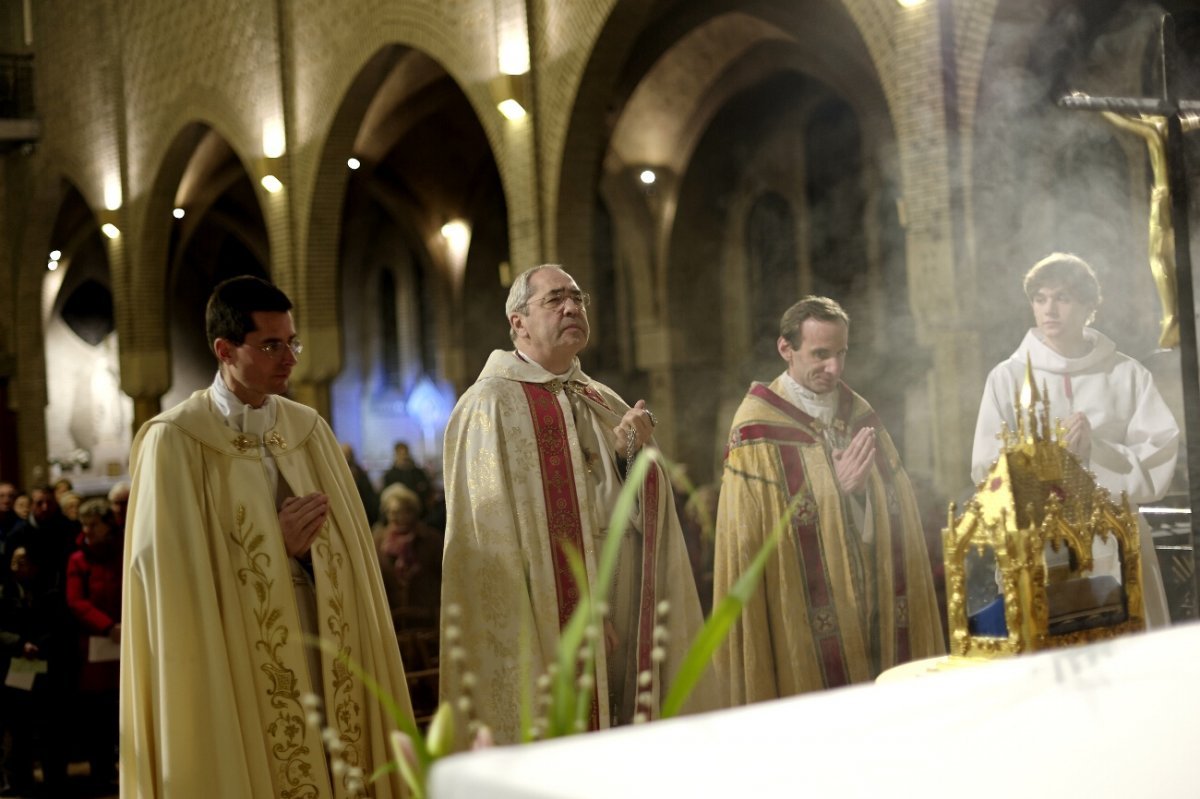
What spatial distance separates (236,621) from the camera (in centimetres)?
341

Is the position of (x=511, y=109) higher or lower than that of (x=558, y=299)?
higher

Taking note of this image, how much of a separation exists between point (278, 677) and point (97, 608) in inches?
148

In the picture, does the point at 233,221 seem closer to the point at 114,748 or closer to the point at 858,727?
the point at 114,748

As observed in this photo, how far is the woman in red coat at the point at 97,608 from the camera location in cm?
684

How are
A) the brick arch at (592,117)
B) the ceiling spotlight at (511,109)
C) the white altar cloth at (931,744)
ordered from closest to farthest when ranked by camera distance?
the white altar cloth at (931,744) → the brick arch at (592,117) → the ceiling spotlight at (511,109)

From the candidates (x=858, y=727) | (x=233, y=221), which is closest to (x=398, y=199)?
(x=233, y=221)

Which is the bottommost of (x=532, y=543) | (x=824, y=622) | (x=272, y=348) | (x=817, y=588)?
(x=824, y=622)

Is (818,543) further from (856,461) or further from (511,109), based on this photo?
(511,109)

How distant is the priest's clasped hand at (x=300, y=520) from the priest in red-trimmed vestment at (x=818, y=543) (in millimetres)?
1337

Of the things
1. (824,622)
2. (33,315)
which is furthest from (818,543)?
(33,315)

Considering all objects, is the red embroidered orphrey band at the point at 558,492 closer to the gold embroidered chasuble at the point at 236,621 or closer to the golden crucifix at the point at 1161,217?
the gold embroidered chasuble at the point at 236,621

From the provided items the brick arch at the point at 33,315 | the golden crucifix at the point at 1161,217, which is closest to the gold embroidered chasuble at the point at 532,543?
the golden crucifix at the point at 1161,217

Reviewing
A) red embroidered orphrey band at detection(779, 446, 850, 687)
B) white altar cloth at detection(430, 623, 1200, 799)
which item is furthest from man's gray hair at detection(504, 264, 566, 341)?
white altar cloth at detection(430, 623, 1200, 799)

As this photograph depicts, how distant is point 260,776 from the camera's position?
340 centimetres
